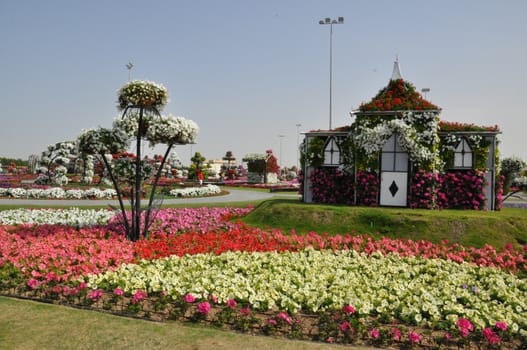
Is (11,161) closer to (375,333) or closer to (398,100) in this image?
(398,100)

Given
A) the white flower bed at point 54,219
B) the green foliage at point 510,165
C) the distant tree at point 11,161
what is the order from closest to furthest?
the white flower bed at point 54,219
the green foliage at point 510,165
the distant tree at point 11,161

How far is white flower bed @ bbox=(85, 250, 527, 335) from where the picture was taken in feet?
21.0

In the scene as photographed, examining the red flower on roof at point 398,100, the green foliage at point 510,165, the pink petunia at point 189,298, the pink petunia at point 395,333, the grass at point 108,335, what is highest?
the red flower on roof at point 398,100

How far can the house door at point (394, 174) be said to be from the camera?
16391 mm

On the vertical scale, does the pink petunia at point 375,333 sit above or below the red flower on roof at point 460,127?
below

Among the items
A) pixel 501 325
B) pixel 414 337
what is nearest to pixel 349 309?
pixel 414 337

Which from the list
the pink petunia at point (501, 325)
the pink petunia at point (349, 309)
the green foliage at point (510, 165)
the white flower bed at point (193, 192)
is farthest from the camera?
the white flower bed at point (193, 192)

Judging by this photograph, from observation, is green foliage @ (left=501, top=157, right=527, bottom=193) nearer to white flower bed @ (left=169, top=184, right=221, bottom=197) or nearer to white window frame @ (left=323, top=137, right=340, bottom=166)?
white window frame @ (left=323, top=137, right=340, bottom=166)

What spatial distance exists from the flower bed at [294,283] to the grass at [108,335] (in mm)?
357

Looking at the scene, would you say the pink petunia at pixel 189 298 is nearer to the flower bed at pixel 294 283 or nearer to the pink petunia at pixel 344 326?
the flower bed at pixel 294 283

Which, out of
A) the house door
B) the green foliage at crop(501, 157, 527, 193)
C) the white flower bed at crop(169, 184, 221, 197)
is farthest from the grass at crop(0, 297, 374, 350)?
the green foliage at crop(501, 157, 527, 193)

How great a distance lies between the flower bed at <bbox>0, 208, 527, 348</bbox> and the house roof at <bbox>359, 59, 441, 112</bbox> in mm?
6742

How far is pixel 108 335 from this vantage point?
18.0 feet

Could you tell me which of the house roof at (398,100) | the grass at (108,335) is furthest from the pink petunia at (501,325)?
the house roof at (398,100)
